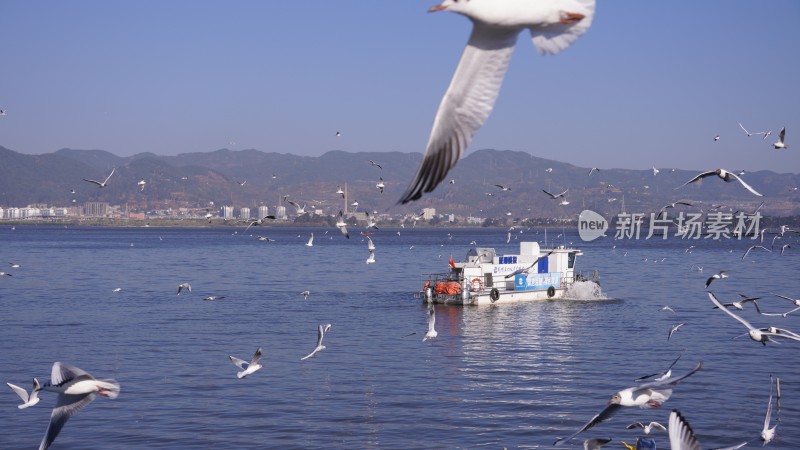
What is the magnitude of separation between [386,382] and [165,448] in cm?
904

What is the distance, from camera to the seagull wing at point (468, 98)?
4.79 m

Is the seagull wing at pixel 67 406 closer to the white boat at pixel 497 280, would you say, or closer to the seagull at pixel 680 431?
the seagull at pixel 680 431

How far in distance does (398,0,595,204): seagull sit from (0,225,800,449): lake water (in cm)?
1697

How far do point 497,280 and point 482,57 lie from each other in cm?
4553

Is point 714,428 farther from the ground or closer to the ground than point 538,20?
closer to the ground

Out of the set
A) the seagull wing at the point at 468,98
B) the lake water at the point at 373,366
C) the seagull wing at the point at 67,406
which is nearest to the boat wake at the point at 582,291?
the lake water at the point at 373,366

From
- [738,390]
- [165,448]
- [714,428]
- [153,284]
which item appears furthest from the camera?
[153,284]

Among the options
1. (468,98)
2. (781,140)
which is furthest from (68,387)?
(781,140)

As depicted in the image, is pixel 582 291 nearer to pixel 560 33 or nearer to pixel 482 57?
pixel 482 57

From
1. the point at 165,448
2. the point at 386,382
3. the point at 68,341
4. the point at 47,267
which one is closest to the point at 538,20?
the point at 165,448

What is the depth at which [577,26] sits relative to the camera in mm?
4633

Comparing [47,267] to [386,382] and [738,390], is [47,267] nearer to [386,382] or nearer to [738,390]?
[386,382]

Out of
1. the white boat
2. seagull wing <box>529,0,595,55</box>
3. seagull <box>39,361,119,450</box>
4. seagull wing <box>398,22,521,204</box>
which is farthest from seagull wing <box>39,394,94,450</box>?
the white boat

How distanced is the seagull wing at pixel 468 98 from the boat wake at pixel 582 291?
168ft
